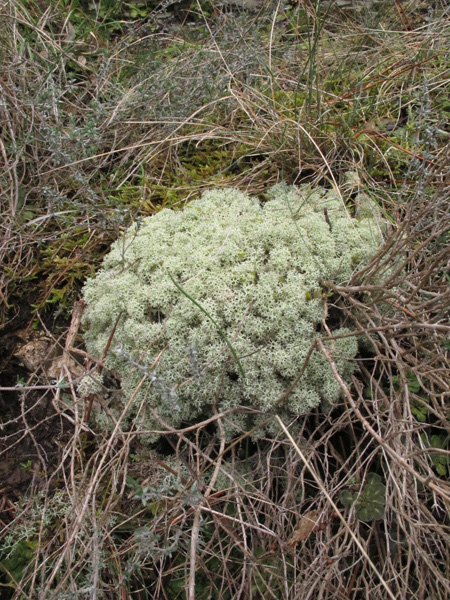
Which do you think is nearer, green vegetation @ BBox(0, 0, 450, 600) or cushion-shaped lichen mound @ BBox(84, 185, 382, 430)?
green vegetation @ BBox(0, 0, 450, 600)

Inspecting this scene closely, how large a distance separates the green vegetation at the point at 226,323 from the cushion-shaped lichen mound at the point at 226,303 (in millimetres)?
11

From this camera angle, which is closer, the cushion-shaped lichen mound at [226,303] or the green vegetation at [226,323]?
the green vegetation at [226,323]

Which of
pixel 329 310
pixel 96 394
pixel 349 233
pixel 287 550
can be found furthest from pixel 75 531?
pixel 349 233

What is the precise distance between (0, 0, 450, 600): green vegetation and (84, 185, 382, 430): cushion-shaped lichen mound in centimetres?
1

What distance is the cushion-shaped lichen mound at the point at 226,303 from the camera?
82.4 inches

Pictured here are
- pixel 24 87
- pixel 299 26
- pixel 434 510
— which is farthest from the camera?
pixel 299 26

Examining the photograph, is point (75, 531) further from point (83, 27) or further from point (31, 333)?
point (83, 27)

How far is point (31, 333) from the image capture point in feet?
8.75

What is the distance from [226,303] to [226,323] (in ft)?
0.30

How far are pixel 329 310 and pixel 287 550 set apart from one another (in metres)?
1.06

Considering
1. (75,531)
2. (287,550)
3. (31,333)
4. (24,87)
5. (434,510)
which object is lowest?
(31,333)

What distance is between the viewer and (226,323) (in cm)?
214

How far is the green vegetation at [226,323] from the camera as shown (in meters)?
1.89

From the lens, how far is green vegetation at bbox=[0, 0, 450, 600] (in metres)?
1.89
